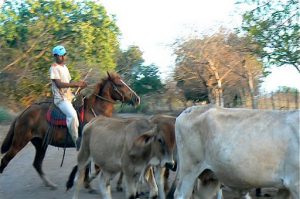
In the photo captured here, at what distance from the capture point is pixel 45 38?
29109 millimetres

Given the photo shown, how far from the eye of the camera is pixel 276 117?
652 cm

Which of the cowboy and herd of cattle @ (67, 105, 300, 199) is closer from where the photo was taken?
herd of cattle @ (67, 105, 300, 199)

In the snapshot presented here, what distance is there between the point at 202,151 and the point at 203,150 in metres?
0.02

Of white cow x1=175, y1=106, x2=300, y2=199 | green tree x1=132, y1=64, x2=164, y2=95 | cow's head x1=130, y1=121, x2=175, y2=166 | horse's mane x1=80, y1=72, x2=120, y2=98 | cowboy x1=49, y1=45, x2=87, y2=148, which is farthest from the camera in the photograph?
green tree x1=132, y1=64, x2=164, y2=95

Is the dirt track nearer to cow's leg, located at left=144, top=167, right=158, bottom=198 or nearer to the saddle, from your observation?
cow's leg, located at left=144, top=167, right=158, bottom=198

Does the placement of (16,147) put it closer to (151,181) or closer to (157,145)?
(151,181)

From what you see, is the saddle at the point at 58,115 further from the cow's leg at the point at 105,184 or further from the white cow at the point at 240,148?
the white cow at the point at 240,148

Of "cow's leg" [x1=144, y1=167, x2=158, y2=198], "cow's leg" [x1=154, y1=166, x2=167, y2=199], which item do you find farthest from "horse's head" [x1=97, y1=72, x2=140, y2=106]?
"cow's leg" [x1=154, y1=166, x2=167, y2=199]

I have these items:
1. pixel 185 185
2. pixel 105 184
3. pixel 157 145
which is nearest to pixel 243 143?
pixel 185 185

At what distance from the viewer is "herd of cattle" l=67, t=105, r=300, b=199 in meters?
6.30

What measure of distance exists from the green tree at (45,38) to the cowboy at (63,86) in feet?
57.6

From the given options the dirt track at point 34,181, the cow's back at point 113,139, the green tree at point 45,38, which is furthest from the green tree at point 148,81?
the cow's back at point 113,139

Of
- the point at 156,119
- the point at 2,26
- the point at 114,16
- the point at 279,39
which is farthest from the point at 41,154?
the point at 114,16

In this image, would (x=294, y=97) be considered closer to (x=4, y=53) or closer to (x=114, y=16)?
(x=114, y=16)
